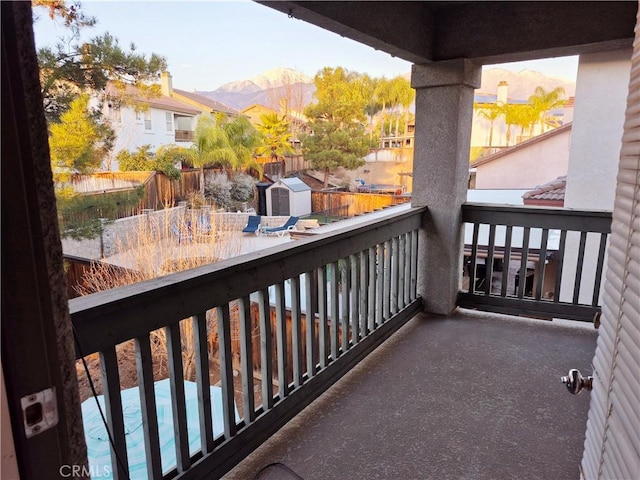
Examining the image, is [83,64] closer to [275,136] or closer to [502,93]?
[275,136]

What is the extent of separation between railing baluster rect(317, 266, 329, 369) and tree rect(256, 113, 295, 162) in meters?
14.8

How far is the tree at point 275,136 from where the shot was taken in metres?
17.2

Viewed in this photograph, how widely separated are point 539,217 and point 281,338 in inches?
101

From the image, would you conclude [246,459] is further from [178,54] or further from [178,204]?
[178,54]

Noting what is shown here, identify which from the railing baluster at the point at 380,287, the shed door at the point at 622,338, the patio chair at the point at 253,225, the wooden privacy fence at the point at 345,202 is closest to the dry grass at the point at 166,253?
the patio chair at the point at 253,225

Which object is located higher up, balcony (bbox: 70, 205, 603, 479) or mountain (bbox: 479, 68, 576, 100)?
mountain (bbox: 479, 68, 576, 100)

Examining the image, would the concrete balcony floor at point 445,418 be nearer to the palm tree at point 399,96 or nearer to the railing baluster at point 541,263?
the railing baluster at point 541,263

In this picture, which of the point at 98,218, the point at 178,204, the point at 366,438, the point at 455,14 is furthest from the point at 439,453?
the point at 178,204

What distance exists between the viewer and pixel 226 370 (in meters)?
1.87

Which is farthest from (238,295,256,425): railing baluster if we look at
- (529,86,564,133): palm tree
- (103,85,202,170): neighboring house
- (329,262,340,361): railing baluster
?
(529,86,564,133): palm tree

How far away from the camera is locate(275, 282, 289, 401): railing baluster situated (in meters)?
2.16

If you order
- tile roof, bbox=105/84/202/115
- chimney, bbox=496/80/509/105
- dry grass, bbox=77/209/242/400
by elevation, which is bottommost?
dry grass, bbox=77/209/242/400

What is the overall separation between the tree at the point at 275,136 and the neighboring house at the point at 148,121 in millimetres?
2855

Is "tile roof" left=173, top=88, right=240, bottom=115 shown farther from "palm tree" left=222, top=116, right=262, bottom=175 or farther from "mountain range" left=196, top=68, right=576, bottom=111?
"palm tree" left=222, top=116, right=262, bottom=175
